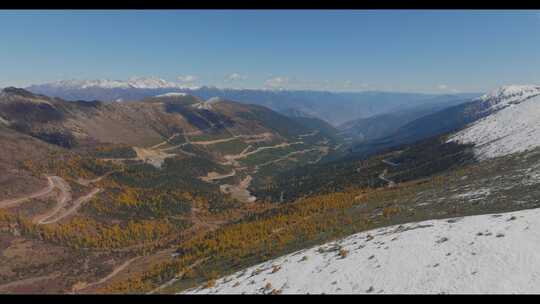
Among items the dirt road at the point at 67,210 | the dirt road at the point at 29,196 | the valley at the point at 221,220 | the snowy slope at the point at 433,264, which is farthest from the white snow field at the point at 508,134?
the dirt road at the point at 29,196

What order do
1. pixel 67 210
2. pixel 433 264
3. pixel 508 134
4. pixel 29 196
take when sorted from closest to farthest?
pixel 433 264, pixel 508 134, pixel 67 210, pixel 29 196

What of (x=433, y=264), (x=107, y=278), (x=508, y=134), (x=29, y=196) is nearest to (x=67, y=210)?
(x=29, y=196)

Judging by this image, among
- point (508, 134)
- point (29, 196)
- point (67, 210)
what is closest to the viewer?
point (508, 134)

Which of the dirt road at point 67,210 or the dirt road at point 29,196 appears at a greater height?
the dirt road at point 29,196

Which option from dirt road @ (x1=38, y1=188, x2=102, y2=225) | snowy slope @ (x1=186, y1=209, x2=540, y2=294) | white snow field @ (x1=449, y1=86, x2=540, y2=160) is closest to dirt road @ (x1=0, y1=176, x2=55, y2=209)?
dirt road @ (x1=38, y1=188, x2=102, y2=225)

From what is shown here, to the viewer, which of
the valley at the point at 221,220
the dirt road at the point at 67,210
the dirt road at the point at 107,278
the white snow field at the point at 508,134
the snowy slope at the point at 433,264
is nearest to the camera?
the snowy slope at the point at 433,264

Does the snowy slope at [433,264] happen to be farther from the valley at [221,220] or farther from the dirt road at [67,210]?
the dirt road at [67,210]

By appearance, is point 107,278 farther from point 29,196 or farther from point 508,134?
point 508,134

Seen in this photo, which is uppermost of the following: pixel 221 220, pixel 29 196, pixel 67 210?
pixel 29 196

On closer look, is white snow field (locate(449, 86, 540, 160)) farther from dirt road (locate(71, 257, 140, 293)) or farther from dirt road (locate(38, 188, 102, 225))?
dirt road (locate(38, 188, 102, 225))
